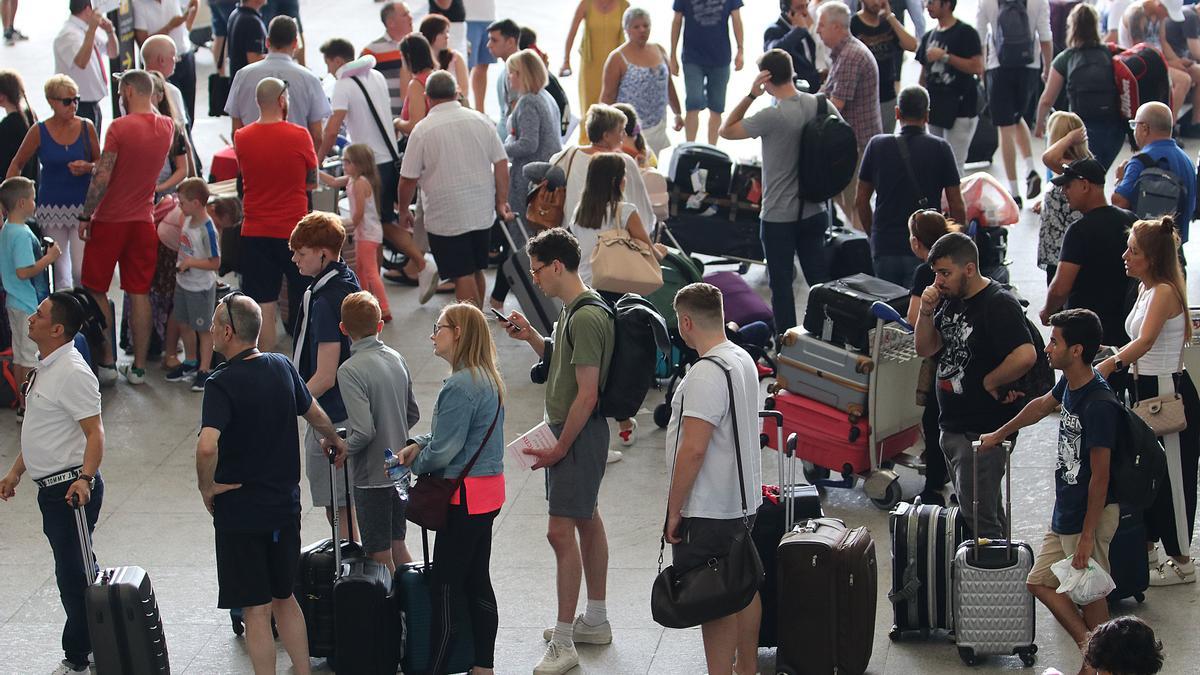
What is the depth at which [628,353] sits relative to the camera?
6.31 m

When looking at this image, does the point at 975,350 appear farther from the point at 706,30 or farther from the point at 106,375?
A: the point at 706,30

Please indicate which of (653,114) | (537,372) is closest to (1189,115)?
(653,114)

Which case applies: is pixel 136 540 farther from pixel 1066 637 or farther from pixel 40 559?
pixel 1066 637

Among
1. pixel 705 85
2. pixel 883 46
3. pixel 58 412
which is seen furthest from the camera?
pixel 705 85

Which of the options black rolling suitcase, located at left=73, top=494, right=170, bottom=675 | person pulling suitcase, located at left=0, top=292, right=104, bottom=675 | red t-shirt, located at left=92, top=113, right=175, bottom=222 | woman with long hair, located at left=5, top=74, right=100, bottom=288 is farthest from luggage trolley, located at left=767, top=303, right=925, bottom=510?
woman with long hair, located at left=5, top=74, right=100, bottom=288

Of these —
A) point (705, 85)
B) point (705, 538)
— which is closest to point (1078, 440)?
point (705, 538)

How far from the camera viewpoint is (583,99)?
13.9 metres

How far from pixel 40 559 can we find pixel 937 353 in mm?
4457

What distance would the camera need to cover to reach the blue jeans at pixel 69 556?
20.9ft

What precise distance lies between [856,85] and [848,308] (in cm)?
400

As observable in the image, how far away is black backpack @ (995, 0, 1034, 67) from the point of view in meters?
13.0

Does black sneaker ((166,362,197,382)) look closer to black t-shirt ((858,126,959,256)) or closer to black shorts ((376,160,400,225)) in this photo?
black shorts ((376,160,400,225))

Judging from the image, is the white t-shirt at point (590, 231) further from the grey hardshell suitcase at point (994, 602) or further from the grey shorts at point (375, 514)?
the grey hardshell suitcase at point (994, 602)

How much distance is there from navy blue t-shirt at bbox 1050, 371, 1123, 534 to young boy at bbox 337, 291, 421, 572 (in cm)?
265
